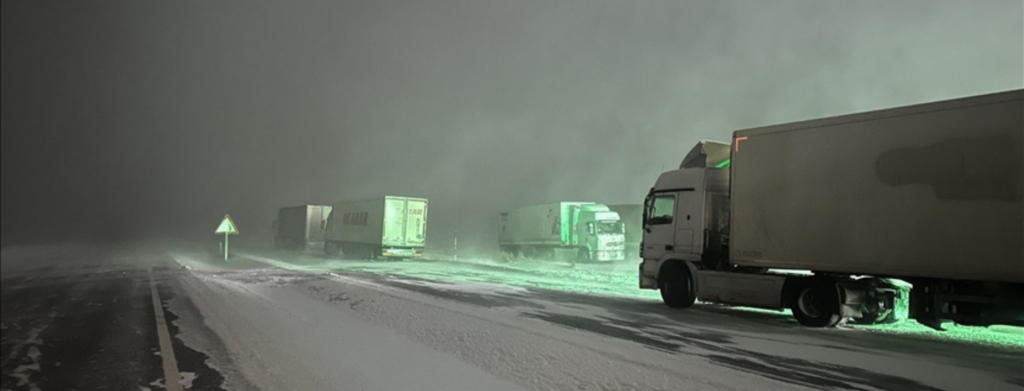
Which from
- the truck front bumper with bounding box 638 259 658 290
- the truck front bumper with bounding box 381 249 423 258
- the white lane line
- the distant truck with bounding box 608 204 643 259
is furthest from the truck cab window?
the distant truck with bounding box 608 204 643 259

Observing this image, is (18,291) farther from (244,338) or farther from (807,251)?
(807,251)

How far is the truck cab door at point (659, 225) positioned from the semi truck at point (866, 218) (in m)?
0.10

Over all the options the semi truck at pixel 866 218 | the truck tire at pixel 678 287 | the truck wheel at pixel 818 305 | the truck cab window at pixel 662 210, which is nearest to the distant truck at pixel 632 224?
the truck cab window at pixel 662 210

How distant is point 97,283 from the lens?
15.8 metres

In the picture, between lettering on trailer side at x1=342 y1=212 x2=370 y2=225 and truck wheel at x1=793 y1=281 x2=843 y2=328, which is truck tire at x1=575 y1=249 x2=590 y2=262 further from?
truck wheel at x1=793 y1=281 x2=843 y2=328

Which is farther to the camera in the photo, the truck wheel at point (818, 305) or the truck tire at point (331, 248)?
the truck tire at point (331, 248)

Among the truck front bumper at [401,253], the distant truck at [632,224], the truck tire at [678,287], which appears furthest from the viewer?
the distant truck at [632,224]

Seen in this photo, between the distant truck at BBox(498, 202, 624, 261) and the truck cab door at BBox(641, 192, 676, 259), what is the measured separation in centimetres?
1764

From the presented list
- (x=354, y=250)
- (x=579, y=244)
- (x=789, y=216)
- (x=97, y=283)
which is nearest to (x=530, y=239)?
(x=579, y=244)

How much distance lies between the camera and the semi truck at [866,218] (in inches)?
302

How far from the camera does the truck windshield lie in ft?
103

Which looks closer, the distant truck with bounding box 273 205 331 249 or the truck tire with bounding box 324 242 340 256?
the truck tire with bounding box 324 242 340 256

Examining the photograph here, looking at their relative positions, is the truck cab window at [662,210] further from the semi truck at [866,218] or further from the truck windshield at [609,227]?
the truck windshield at [609,227]

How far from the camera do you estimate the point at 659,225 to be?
513 inches
